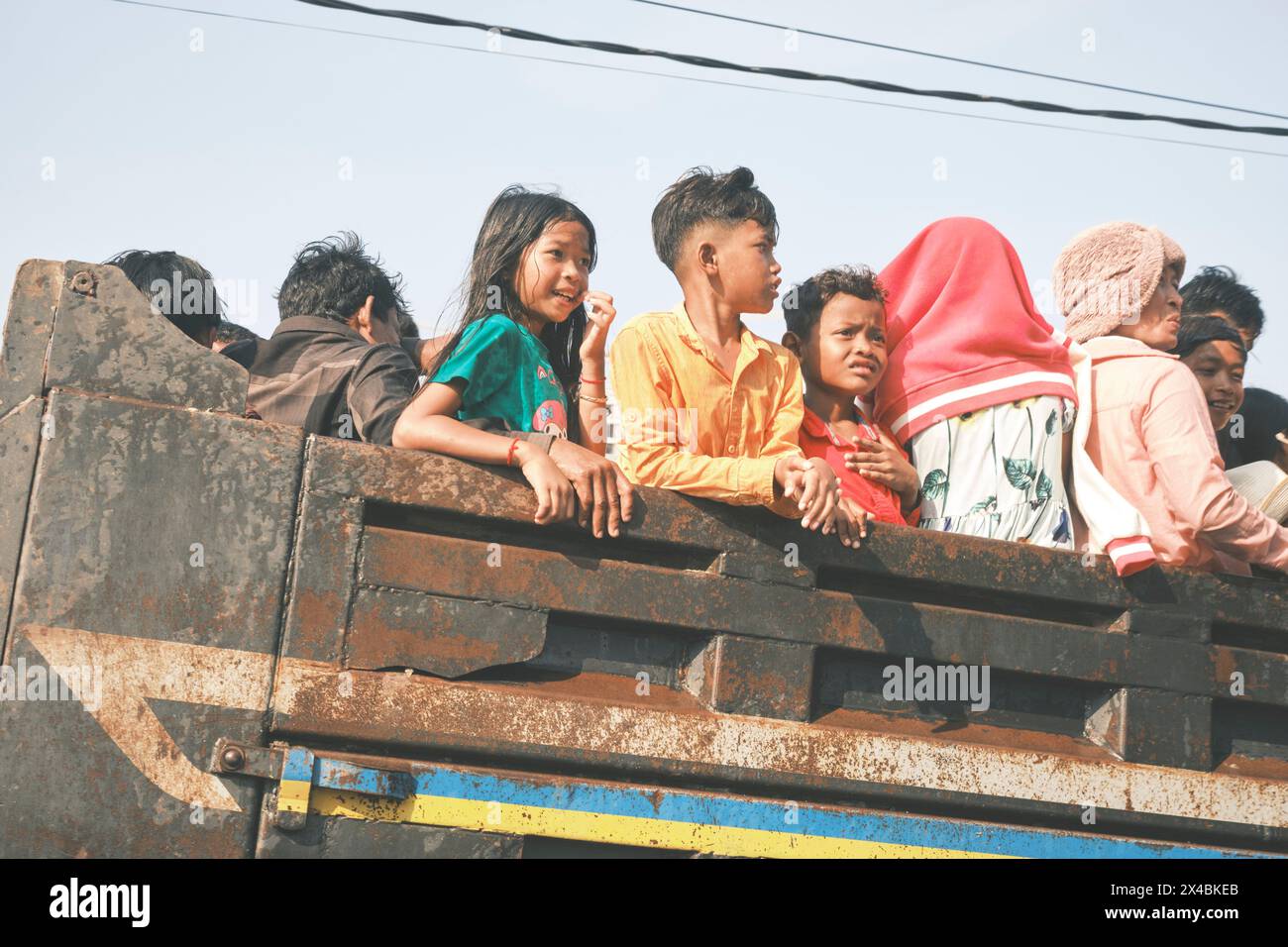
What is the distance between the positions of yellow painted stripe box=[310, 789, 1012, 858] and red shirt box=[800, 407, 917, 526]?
0.83 meters

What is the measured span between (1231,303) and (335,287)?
10.8 feet

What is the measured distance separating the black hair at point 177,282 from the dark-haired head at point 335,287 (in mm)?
242

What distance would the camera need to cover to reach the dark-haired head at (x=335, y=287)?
159 inches

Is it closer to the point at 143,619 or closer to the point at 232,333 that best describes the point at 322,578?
the point at 143,619

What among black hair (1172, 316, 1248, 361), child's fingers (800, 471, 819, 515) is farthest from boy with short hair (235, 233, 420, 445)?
black hair (1172, 316, 1248, 361)

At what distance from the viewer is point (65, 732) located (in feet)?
7.44

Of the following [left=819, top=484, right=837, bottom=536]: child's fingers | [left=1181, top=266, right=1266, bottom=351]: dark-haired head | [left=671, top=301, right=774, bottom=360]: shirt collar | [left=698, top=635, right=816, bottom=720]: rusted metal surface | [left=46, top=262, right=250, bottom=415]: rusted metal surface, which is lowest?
[left=698, top=635, right=816, bottom=720]: rusted metal surface

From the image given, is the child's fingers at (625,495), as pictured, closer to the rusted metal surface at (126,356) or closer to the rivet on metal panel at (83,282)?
the rusted metal surface at (126,356)

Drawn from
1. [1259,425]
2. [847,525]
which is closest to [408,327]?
[847,525]

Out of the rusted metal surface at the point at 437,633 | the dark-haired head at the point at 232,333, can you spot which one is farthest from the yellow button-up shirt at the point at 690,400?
the dark-haired head at the point at 232,333

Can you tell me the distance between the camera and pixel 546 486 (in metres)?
2.53

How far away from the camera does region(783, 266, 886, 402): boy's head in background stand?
11.1ft

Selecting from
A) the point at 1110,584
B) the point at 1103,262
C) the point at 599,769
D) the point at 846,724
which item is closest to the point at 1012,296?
the point at 1103,262

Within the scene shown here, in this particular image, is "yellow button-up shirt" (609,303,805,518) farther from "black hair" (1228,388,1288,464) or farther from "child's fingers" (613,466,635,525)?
"black hair" (1228,388,1288,464)
